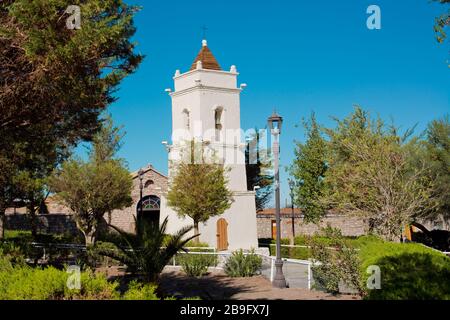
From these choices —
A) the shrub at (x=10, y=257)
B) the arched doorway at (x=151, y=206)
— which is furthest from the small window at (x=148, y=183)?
the shrub at (x=10, y=257)

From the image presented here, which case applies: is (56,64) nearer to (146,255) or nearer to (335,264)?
(146,255)

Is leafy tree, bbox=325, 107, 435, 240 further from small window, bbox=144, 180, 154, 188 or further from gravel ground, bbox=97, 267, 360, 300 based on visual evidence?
small window, bbox=144, 180, 154, 188

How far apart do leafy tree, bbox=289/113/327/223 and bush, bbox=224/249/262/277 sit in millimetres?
12241

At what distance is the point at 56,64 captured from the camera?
1105 cm

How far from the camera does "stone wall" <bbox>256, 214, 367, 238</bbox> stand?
132 feet

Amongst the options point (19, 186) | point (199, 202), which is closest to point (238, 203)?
point (199, 202)

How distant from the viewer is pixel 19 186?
29.5 metres

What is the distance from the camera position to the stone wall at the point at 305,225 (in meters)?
40.1

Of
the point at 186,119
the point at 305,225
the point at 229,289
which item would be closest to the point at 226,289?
the point at 229,289

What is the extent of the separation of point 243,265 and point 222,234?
9213 mm

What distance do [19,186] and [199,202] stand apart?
10773 millimetres

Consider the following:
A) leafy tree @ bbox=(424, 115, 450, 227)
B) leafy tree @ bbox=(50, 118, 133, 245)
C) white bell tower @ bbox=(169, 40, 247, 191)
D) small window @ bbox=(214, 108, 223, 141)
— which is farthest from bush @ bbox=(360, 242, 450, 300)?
leafy tree @ bbox=(50, 118, 133, 245)

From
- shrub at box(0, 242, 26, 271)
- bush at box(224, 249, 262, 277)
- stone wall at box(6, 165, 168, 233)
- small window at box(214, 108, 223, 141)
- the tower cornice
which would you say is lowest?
bush at box(224, 249, 262, 277)
